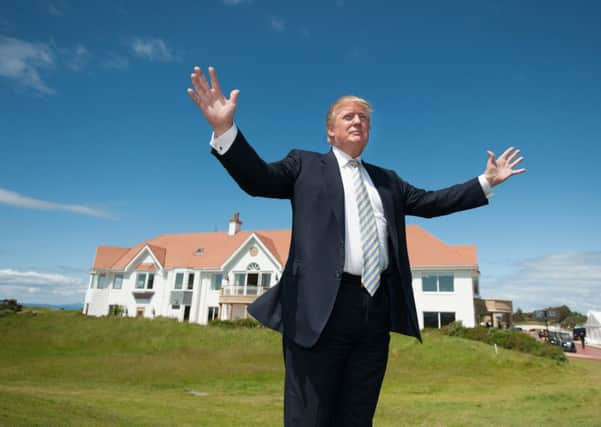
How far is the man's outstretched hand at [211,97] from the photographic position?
2434mm

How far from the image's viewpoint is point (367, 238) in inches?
108

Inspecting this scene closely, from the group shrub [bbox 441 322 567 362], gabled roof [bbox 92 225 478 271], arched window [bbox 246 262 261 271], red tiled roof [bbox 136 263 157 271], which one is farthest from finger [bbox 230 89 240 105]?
red tiled roof [bbox 136 263 157 271]

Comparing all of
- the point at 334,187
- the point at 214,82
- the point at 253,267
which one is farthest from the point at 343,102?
the point at 253,267

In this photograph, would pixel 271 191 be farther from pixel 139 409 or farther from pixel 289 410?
pixel 139 409

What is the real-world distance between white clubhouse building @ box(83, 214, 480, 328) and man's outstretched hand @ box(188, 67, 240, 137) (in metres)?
30.7

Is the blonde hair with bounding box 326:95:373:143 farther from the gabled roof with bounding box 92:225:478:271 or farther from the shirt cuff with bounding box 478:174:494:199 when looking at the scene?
→ the gabled roof with bounding box 92:225:478:271

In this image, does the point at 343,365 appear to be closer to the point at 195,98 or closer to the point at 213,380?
the point at 195,98

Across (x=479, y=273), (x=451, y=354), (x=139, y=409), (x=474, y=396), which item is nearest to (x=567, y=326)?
(x=479, y=273)

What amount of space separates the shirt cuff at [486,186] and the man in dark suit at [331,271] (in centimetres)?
81

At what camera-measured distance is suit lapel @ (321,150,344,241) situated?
2.72 m

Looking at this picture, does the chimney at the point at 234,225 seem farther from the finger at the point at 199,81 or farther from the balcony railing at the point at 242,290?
the finger at the point at 199,81

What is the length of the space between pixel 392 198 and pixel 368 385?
1368 millimetres

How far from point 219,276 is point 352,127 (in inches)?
1462

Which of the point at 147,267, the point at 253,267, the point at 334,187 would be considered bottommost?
the point at 334,187
